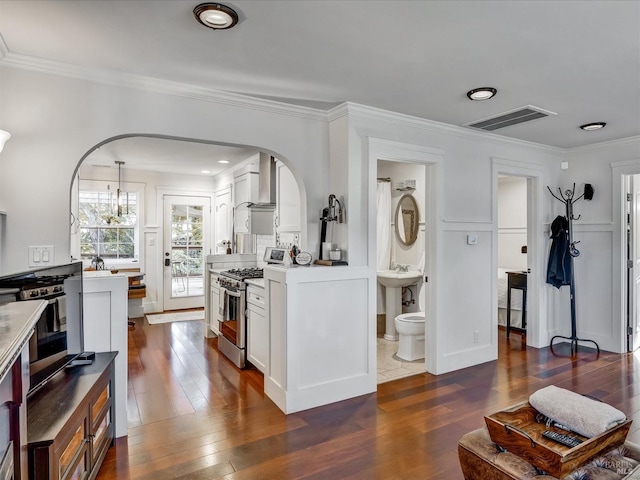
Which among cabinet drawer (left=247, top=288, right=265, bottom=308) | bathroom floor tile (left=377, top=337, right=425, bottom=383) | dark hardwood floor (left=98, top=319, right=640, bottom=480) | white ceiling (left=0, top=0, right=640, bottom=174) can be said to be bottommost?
dark hardwood floor (left=98, top=319, right=640, bottom=480)

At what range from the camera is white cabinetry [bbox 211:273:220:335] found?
4.86 m

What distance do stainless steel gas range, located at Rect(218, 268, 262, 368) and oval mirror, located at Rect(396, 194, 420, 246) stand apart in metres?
2.08

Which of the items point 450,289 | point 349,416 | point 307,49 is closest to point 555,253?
point 450,289

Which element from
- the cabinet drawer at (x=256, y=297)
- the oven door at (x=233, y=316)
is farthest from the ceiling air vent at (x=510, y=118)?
the oven door at (x=233, y=316)

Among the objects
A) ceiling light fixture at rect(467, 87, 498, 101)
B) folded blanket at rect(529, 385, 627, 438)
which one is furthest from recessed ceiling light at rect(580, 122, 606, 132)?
folded blanket at rect(529, 385, 627, 438)

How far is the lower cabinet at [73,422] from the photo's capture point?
5.14ft

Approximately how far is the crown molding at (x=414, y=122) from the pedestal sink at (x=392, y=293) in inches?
68.6

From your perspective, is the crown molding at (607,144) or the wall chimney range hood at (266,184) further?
the wall chimney range hood at (266,184)

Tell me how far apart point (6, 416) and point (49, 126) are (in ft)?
6.96

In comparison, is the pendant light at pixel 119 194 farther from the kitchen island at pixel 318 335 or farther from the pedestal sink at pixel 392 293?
the pedestal sink at pixel 392 293

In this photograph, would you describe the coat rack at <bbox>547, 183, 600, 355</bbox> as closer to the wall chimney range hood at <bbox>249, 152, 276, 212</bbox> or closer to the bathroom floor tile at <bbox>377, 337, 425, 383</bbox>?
the bathroom floor tile at <bbox>377, 337, 425, 383</bbox>

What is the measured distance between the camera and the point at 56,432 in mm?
1628

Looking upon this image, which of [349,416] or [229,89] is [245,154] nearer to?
[229,89]

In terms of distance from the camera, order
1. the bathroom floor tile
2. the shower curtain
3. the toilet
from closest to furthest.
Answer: the bathroom floor tile < the toilet < the shower curtain
